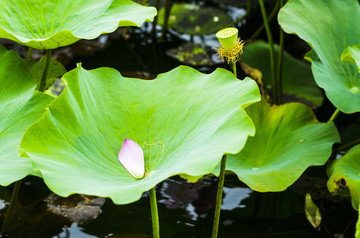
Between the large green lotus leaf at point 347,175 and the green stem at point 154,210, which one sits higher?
the green stem at point 154,210

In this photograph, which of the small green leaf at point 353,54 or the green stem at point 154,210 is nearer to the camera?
the green stem at point 154,210

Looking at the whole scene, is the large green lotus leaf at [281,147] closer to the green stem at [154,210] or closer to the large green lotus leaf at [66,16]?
the green stem at [154,210]

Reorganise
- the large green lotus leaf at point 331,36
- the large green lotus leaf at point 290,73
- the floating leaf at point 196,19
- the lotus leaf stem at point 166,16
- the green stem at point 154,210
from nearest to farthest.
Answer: the green stem at point 154,210, the large green lotus leaf at point 331,36, the large green lotus leaf at point 290,73, the lotus leaf stem at point 166,16, the floating leaf at point 196,19

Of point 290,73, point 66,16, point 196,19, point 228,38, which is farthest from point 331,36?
point 196,19

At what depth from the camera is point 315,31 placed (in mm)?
1695

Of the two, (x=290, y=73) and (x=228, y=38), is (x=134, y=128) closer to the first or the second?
(x=228, y=38)

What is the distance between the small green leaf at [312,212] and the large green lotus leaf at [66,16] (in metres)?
0.85

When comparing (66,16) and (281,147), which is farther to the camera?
(281,147)

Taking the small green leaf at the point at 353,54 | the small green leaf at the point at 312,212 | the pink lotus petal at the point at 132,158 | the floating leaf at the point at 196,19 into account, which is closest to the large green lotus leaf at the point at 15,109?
the pink lotus petal at the point at 132,158

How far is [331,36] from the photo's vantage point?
173 centimetres

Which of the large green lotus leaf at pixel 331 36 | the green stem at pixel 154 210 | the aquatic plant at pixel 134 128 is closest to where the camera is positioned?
the aquatic plant at pixel 134 128

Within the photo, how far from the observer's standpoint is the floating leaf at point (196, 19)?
113 inches

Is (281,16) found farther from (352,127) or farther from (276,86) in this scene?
(352,127)

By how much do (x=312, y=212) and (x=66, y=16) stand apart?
106cm
